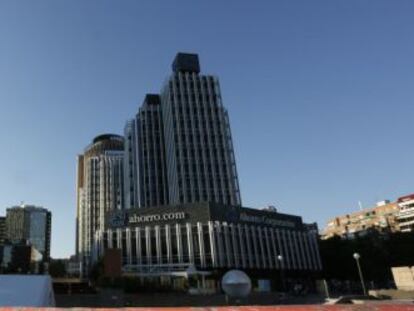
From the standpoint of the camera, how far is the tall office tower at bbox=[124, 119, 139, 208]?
129000mm

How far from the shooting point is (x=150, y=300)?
142ft

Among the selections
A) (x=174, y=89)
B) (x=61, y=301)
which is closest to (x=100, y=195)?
(x=174, y=89)

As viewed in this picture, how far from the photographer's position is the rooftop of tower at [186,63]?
129 m

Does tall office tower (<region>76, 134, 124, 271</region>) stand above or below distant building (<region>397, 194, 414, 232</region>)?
above

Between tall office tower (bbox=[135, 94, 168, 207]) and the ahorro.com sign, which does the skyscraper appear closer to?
tall office tower (bbox=[135, 94, 168, 207])

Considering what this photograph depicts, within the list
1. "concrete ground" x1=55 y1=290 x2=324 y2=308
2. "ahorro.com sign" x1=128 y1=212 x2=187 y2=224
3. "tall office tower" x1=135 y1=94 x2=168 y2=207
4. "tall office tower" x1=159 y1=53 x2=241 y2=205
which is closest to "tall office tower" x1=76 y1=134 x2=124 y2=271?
"tall office tower" x1=135 y1=94 x2=168 y2=207

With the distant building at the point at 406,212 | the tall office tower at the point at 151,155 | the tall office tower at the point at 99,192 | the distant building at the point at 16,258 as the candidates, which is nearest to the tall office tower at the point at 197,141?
the tall office tower at the point at 151,155

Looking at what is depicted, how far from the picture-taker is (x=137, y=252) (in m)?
70.1

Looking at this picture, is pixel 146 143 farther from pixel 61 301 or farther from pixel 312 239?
pixel 61 301

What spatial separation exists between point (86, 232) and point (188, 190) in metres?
78.7

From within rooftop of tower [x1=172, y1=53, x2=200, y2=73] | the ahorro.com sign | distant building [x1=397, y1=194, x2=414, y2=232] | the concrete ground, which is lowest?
the concrete ground

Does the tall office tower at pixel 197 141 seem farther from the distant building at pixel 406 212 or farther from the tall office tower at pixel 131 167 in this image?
the distant building at pixel 406 212

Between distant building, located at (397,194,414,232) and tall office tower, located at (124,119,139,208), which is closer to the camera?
distant building, located at (397,194,414,232)

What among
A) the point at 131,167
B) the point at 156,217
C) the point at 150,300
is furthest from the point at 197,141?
the point at 150,300
